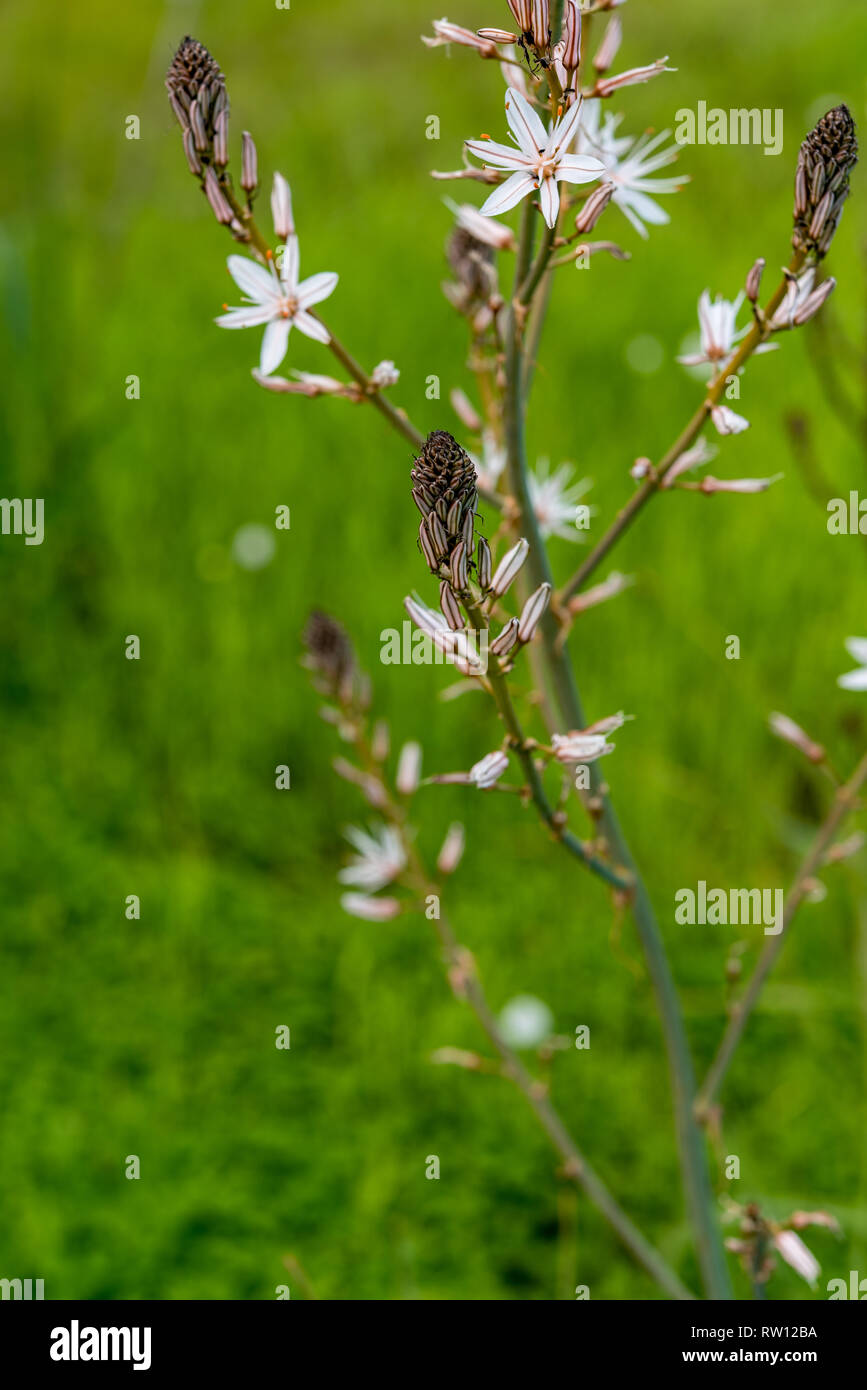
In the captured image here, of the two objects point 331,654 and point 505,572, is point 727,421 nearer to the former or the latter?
point 505,572

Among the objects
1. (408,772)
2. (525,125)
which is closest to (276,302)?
(525,125)

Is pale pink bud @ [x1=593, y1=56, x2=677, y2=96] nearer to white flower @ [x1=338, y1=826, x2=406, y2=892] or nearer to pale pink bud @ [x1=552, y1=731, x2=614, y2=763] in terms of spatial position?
pale pink bud @ [x1=552, y1=731, x2=614, y2=763]

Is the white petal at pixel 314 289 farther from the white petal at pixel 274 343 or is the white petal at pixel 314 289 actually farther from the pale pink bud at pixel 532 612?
the pale pink bud at pixel 532 612

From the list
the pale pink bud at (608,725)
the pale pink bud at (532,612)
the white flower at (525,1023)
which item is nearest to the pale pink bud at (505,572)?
the pale pink bud at (532,612)

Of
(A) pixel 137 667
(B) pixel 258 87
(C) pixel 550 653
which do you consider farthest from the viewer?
(B) pixel 258 87
